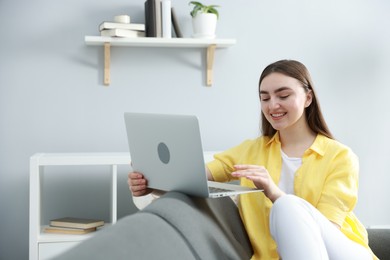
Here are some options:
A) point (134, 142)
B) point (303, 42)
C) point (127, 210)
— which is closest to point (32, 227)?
point (127, 210)

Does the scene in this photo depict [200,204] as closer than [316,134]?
Yes

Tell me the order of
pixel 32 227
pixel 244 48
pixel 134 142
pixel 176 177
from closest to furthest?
pixel 176 177, pixel 134 142, pixel 32 227, pixel 244 48

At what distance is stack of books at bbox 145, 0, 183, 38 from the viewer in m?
3.29

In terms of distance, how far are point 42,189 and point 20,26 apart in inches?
34.7

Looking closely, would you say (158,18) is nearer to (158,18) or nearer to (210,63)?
(158,18)

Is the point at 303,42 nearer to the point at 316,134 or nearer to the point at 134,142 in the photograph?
the point at 316,134

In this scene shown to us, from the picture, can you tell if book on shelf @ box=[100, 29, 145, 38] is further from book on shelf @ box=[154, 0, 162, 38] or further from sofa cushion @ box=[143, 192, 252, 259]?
sofa cushion @ box=[143, 192, 252, 259]

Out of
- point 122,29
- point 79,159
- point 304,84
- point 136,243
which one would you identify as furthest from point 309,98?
point 122,29

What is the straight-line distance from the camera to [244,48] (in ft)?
11.8

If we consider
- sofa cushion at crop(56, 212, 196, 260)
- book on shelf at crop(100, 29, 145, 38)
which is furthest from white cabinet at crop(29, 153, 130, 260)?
sofa cushion at crop(56, 212, 196, 260)

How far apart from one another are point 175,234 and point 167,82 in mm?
2158

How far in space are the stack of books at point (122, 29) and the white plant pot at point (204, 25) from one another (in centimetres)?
29

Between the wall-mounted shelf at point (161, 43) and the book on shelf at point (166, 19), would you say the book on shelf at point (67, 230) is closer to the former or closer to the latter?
the wall-mounted shelf at point (161, 43)

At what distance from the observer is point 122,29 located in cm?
328
